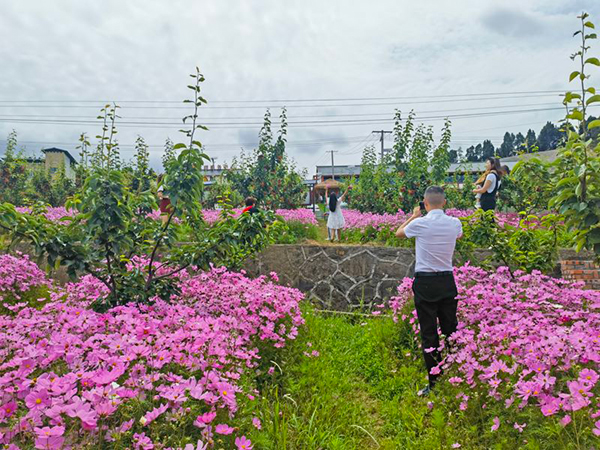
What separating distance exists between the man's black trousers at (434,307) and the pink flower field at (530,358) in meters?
0.16

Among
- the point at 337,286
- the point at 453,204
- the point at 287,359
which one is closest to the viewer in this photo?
the point at 287,359

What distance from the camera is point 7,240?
26.6ft

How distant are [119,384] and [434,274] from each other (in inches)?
112

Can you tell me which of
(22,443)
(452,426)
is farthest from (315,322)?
(22,443)

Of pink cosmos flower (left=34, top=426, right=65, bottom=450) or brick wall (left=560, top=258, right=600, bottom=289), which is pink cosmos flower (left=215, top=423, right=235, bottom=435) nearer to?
pink cosmos flower (left=34, top=426, right=65, bottom=450)

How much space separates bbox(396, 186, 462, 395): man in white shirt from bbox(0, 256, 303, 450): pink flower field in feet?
5.79

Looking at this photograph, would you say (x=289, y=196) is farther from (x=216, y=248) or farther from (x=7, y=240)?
(x=216, y=248)

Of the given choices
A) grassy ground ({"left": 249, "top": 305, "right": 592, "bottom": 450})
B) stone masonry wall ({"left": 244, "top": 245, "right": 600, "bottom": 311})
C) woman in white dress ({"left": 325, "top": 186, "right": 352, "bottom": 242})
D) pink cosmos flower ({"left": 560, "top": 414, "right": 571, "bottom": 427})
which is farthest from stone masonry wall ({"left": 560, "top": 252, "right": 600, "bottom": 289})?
woman in white dress ({"left": 325, "top": 186, "right": 352, "bottom": 242})

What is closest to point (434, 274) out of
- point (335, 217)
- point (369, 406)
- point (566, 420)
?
point (369, 406)

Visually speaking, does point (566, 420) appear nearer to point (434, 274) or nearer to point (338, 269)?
point (434, 274)

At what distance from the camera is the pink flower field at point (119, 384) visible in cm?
181

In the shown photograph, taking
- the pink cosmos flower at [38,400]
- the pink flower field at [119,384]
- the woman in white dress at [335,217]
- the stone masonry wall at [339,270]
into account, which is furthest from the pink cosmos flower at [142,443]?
the woman in white dress at [335,217]

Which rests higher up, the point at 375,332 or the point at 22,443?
the point at 22,443

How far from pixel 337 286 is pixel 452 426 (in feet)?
13.9
